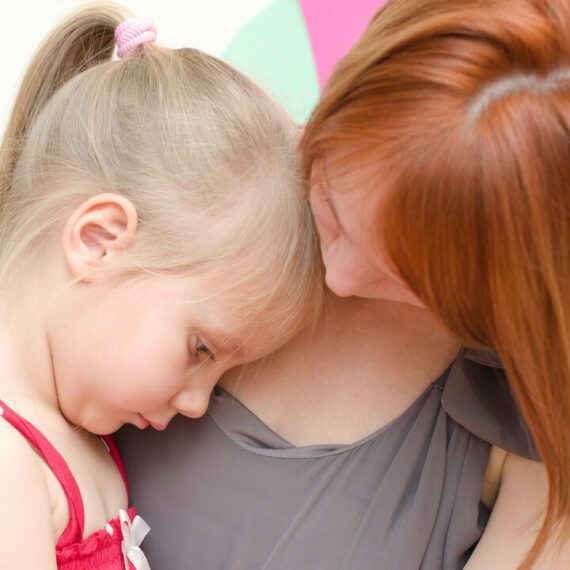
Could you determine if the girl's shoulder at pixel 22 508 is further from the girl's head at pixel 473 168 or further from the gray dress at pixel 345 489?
the girl's head at pixel 473 168

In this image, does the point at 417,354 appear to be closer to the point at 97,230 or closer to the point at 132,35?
the point at 97,230

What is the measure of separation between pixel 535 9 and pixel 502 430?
42cm

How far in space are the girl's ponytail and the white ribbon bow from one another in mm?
401

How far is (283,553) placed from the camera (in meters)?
0.88

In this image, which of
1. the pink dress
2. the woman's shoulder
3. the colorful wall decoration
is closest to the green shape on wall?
the colorful wall decoration

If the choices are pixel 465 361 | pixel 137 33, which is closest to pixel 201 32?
pixel 137 33

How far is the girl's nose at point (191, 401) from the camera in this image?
2.94 feet

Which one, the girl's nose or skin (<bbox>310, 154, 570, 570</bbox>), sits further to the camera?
the girl's nose

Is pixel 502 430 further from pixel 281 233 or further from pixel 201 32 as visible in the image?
pixel 201 32

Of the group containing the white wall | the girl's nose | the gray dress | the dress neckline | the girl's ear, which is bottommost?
the gray dress

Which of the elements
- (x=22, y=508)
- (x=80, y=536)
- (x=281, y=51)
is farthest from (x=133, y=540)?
(x=281, y=51)

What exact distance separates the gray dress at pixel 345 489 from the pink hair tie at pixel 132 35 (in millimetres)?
390

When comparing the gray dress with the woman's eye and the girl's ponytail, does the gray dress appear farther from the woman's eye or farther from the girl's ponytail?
the girl's ponytail

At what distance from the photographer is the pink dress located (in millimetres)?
834
